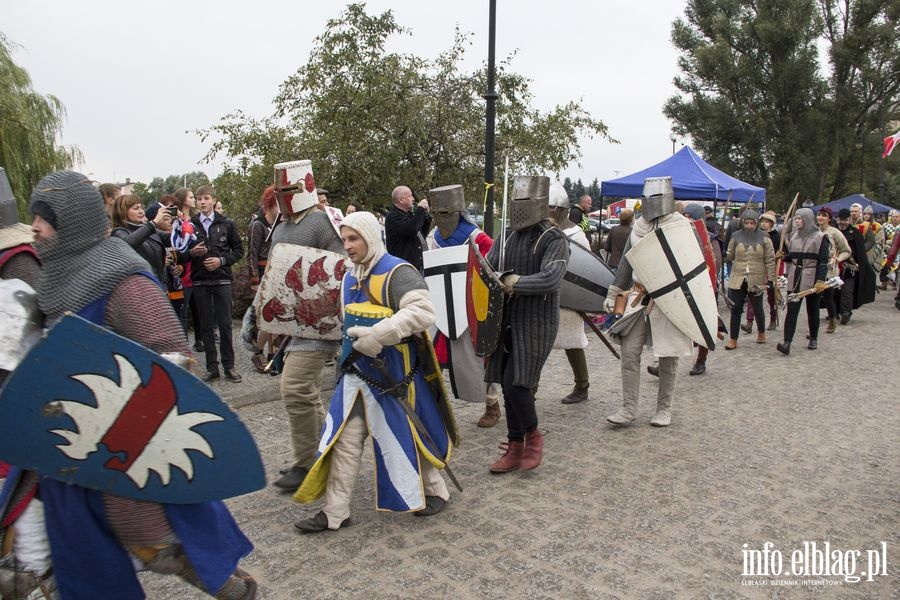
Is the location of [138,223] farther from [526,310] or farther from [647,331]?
[647,331]

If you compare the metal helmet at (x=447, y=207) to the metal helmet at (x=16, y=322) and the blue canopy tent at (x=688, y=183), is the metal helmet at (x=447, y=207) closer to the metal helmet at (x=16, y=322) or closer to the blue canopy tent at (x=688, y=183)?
the metal helmet at (x=16, y=322)

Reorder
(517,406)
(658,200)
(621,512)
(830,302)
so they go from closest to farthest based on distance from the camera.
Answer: (621,512) → (517,406) → (658,200) → (830,302)

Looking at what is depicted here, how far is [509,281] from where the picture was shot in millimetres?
4219

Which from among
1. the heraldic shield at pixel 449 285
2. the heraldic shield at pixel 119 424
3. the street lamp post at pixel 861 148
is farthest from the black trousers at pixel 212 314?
the street lamp post at pixel 861 148

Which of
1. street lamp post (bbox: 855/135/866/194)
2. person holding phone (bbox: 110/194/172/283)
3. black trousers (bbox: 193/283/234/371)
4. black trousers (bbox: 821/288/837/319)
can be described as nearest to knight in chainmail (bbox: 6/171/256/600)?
person holding phone (bbox: 110/194/172/283)

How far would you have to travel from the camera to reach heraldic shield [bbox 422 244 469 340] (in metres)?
5.21

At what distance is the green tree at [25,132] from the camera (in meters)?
13.4

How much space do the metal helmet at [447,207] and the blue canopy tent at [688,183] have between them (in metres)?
8.70

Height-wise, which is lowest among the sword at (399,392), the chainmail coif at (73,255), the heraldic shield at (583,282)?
the sword at (399,392)

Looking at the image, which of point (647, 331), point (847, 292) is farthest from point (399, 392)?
point (847, 292)

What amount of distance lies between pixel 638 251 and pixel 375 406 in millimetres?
2739

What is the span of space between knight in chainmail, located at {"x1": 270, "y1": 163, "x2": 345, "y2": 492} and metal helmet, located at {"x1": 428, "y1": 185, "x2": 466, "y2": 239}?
4.14 ft

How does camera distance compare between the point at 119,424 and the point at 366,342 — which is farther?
the point at 366,342

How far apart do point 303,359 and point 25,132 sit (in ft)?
41.4
